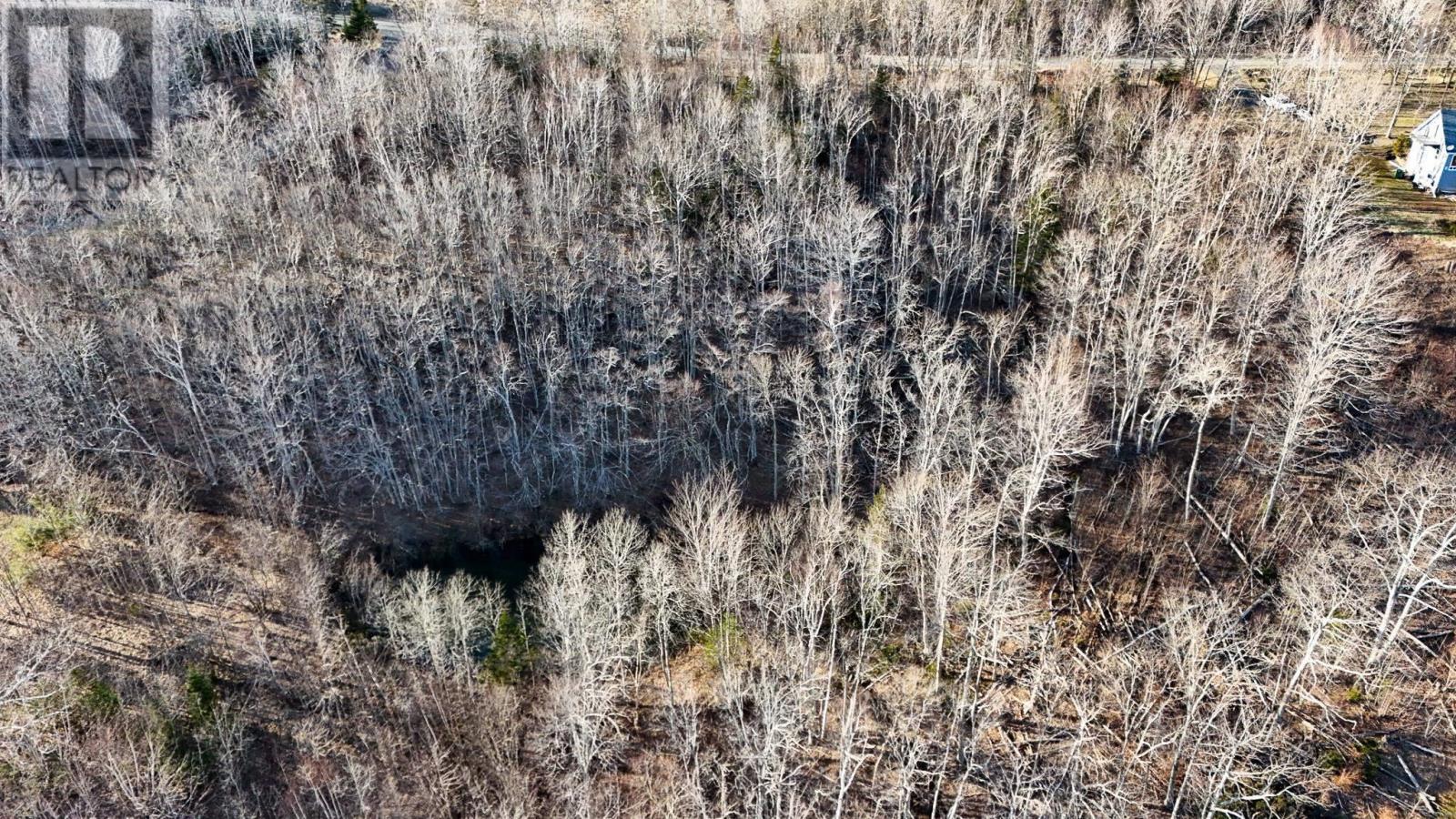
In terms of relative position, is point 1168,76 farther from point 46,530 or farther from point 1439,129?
point 46,530

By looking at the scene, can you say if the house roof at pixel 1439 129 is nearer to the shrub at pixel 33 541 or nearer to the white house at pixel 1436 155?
the white house at pixel 1436 155

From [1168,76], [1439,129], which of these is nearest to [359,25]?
[1168,76]

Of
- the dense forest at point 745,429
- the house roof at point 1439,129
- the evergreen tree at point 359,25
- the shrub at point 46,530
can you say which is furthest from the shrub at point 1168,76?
the shrub at point 46,530

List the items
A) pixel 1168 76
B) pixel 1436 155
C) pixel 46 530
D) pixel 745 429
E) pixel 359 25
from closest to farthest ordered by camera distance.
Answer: pixel 46 530, pixel 745 429, pixel 1436 155, pixel 1168 76, pixel 359 25

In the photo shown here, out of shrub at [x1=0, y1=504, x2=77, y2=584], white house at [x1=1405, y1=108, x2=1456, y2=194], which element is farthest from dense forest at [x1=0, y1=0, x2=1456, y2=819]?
white house at [x1=1405, y1=108, x2=1456, y2=194]

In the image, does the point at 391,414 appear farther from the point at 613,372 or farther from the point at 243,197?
the point at 243,197

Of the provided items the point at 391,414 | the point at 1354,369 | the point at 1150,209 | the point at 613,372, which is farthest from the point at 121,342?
the point at 1354,369

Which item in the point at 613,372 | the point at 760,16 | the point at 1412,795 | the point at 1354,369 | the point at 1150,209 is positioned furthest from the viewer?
the point at 760,16
